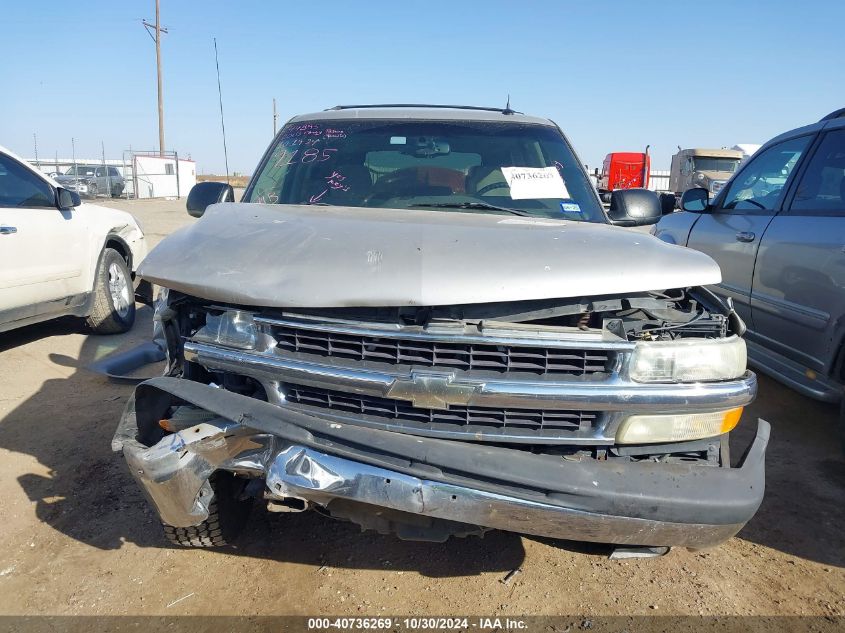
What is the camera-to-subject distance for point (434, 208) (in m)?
3.11

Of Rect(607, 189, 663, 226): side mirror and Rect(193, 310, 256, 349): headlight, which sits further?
→ Rect(607, 189, 663, 226): side mirror

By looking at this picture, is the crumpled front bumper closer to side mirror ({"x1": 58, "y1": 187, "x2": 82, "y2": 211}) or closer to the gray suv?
the gray suv

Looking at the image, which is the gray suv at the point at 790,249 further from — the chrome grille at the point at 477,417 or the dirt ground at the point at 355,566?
the chrome grille at the point at 477,417

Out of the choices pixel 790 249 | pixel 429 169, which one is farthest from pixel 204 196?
pixel 790 249

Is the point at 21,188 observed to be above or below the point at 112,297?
above

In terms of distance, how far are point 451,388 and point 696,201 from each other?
3747 mm

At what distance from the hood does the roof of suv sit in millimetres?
1362

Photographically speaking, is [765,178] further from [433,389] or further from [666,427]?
[433,389]

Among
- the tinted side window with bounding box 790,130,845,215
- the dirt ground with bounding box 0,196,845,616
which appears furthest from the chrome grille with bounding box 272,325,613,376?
the tinted side window with bounding box 790,130,845,215

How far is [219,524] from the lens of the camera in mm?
2537

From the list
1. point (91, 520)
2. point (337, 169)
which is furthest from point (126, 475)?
point (337, 169)

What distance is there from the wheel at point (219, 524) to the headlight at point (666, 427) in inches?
56.9

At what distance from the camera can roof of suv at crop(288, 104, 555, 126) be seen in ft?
12.3

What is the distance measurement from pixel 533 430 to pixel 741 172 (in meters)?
3.86
